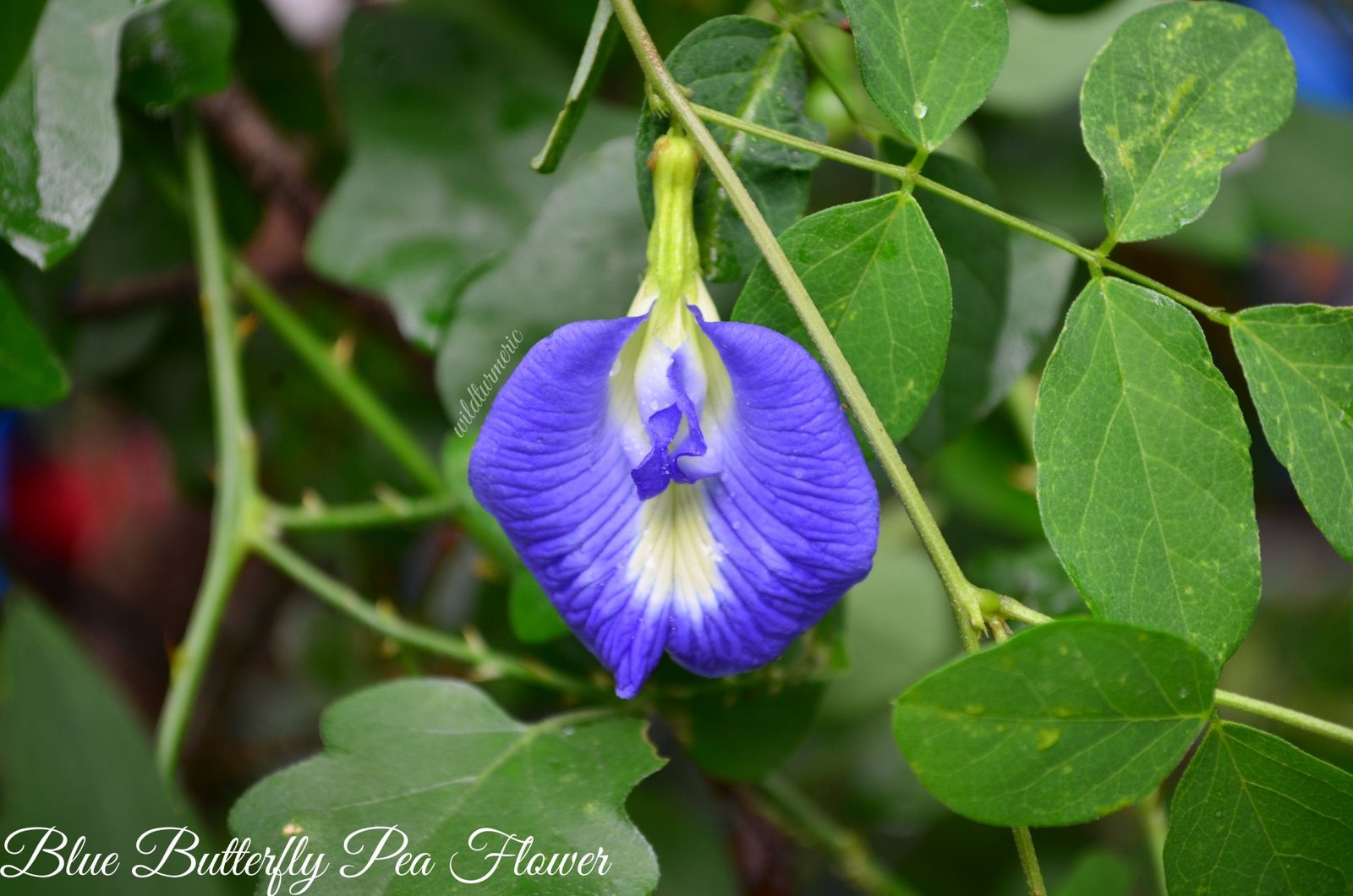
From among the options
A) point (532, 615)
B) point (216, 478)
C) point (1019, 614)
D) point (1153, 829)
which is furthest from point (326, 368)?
point (1153, 829)

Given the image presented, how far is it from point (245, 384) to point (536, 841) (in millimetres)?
688

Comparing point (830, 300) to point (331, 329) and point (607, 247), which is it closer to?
point (607, 247)

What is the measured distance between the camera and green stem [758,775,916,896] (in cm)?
84

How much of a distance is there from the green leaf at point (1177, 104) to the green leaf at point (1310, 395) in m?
0.07

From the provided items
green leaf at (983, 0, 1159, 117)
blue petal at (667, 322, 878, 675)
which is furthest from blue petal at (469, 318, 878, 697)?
green leaf at (983, 0, 1159, 117)

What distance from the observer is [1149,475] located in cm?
48

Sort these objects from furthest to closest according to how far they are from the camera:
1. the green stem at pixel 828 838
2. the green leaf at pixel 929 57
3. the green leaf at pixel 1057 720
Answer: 1. the green stem at pixel 828 838
2. the green leaf at pixel 929 57
3. the green leaf at pixel 1057 720

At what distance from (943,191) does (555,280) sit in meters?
0.27

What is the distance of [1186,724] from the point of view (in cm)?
44

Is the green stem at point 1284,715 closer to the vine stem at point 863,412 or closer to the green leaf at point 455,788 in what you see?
the vine stem at point 863,412

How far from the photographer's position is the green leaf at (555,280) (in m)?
0.69

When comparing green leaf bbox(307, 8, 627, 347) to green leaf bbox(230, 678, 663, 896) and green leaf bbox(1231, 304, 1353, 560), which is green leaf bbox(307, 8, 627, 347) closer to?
green leaf bbox(230, 678, 663, 896)

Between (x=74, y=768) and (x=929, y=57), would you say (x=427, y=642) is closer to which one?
(x=74, y=768)

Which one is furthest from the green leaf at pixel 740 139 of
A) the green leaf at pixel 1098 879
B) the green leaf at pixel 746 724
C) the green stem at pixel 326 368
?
the green leaf at pixel 1098 879
